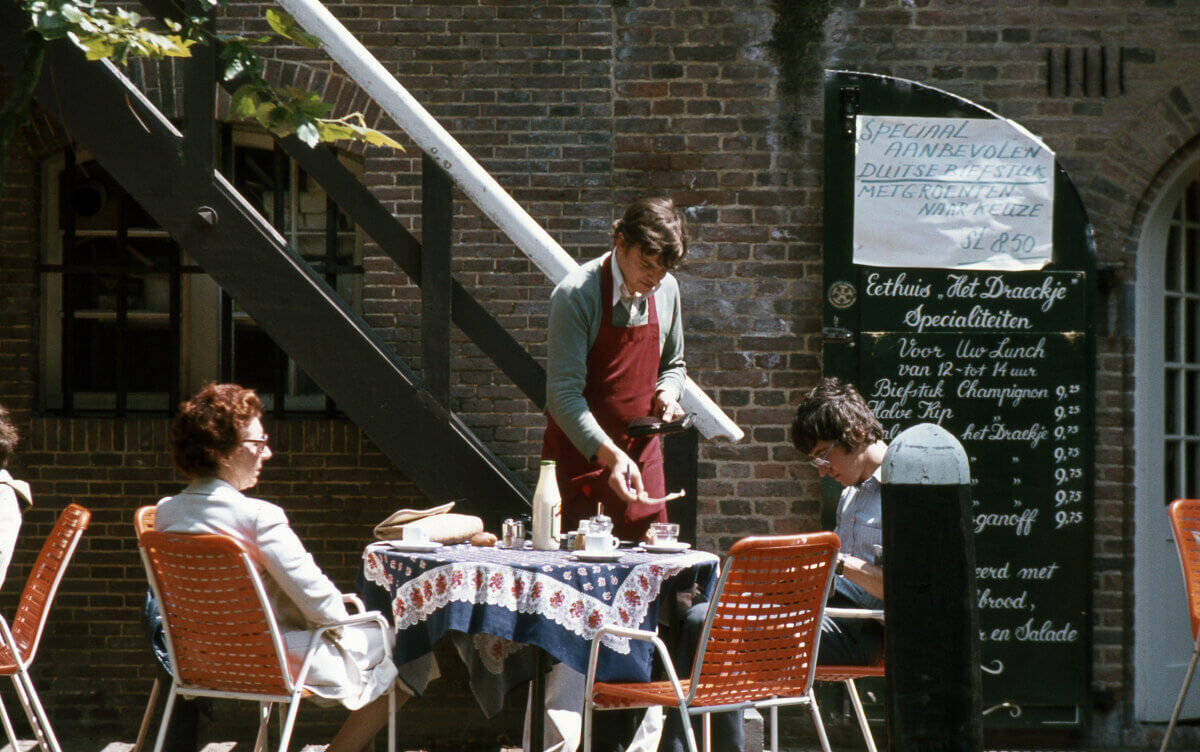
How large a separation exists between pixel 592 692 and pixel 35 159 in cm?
407

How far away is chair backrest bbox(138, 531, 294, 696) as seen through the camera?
3.29m

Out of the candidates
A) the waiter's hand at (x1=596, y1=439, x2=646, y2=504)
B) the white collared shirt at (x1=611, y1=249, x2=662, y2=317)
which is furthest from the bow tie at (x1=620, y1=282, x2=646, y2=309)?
the waiter's hand at (x1=596, y1=439, x2=646, y2=504)

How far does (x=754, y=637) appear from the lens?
131 inches

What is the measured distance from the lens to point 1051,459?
5.86 metres

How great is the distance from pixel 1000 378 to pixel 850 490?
2249mm

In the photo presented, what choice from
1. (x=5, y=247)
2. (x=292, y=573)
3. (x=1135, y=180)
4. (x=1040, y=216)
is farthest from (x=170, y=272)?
(x=1135, y=180)

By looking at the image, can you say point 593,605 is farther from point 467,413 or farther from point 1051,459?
point 1051,459

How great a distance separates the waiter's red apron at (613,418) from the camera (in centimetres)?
411

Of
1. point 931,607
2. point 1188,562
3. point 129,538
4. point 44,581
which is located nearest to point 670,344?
point 931,607

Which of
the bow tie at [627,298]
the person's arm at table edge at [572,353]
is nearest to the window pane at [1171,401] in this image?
the bow tie at [627,298]

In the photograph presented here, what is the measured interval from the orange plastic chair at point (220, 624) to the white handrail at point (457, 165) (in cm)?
148

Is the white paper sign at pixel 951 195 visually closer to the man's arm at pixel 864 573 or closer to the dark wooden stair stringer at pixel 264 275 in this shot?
the dark wooden stair stringer at pixel 264 275

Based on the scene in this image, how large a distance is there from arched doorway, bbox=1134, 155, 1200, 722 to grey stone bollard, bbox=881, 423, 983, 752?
3.32m

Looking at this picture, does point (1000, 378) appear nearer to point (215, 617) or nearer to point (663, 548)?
point (663, 548)
